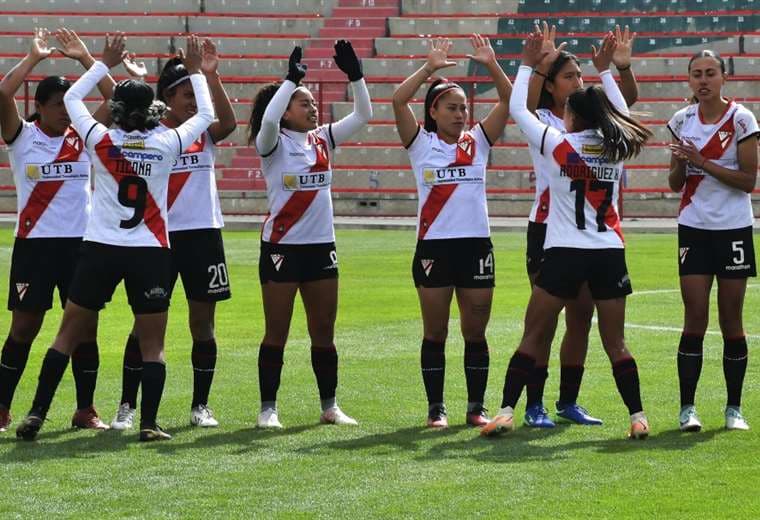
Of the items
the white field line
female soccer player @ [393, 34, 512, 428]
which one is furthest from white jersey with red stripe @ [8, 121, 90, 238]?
the white field line

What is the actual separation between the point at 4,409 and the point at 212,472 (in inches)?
81.2

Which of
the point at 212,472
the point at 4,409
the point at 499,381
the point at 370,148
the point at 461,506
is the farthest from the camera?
the point at 370,148

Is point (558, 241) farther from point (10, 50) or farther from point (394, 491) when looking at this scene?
point (10, 50)

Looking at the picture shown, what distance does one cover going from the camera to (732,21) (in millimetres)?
33344

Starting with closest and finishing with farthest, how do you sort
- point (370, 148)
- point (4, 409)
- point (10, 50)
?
point (4, 409)
point (370, 148)
point (10, 50)

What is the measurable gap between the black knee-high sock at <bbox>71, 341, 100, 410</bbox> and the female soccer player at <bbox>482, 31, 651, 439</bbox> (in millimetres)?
2510

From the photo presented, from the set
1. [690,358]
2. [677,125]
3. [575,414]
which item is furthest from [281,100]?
[690,358]

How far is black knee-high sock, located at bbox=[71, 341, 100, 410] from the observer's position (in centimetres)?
899

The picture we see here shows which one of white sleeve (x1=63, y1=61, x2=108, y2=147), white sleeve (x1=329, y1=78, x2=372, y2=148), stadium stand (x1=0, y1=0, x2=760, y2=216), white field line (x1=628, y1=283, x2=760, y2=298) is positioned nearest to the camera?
white sleeve (x1=63, y1=61, x2=108, y2=147)

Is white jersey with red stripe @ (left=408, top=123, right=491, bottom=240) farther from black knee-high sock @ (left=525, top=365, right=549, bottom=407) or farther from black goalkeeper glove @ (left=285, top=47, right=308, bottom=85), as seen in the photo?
black knee-high sock @ (left=525, top=365, right=549, bottom=407)

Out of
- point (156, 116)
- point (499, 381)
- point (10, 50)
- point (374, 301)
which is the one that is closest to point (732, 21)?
point (10, 50)

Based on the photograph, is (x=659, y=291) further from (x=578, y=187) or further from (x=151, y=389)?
(x=151, y=389)

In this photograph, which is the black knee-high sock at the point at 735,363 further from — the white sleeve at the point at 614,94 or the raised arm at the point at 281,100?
the raised arm at the point at 281,100

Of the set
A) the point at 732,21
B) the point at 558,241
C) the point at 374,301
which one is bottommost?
the point at 374,301
